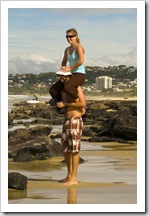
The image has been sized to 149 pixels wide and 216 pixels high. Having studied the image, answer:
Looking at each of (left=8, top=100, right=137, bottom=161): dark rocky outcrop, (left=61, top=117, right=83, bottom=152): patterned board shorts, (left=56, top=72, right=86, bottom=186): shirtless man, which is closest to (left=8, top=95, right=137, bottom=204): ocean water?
(left=8, top=100, right=137, bottom=161): dark rocky outcrop

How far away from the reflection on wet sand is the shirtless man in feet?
0.34

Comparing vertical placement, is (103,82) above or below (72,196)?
above

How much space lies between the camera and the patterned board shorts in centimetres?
1195

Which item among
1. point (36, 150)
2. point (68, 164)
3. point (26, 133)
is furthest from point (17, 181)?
point (26, 133)

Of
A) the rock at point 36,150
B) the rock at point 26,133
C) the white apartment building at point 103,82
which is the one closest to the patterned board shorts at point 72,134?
the rock at point 36,150

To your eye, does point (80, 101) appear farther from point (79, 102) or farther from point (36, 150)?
point (36, 150)

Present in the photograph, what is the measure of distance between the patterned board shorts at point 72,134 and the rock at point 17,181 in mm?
629

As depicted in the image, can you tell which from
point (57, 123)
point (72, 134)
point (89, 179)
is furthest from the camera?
point (57, 123)

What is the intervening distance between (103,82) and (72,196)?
70.8 inches

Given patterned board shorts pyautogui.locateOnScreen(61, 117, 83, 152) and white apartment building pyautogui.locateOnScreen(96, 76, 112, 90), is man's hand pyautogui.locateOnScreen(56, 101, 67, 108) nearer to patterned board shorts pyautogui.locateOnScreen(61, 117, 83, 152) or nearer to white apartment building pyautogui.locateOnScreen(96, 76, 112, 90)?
patterned board shorts pyautogui.locateOnScreen(61, 117, 83, 152)

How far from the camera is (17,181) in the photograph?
12.0 meters

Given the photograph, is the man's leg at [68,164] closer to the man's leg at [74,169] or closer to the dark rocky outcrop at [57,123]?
the man's leg at [74,169]

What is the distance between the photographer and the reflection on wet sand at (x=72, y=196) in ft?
38.7

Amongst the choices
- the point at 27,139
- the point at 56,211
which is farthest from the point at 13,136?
the point at 56,211
